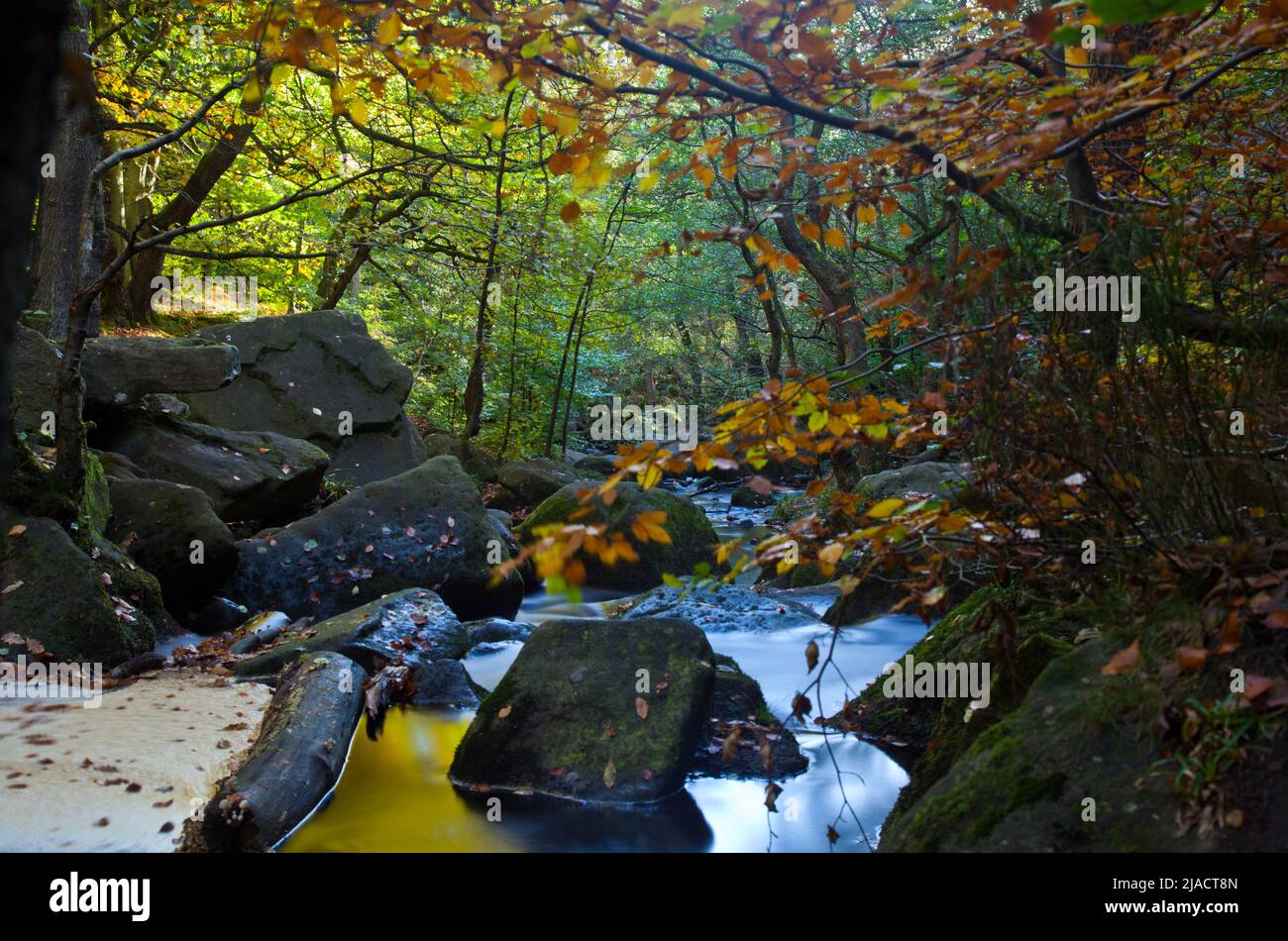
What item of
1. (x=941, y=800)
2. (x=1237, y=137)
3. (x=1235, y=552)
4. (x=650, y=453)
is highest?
(x=1237, y=137)

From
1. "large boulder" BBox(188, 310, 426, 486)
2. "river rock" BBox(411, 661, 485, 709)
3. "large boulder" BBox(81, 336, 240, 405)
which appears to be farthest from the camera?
"large boulder" BBox(188, 310, 426, 486)

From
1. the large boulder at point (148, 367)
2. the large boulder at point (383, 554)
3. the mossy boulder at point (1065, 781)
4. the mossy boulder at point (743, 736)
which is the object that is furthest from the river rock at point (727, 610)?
the large boulder at point (148, 367)

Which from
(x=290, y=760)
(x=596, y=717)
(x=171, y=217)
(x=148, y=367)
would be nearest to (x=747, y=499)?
(x=171, y=217)

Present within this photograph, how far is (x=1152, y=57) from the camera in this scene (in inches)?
99.3

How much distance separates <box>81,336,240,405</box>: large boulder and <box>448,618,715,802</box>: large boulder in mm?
5878

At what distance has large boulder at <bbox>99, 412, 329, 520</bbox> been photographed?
29.1ft

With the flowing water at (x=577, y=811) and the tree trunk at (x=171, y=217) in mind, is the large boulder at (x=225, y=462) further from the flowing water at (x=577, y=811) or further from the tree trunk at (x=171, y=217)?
the tree trunk at (x=171, y=217)

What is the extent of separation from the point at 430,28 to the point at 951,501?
89.8 inches

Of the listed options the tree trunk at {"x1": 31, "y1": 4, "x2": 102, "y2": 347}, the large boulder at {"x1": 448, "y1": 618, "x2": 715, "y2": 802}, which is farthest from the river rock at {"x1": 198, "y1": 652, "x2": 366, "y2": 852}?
the tree trunk at {"x1": 31, "y1": 4, "x2": 102, "y2": 347}

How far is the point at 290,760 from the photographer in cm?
470

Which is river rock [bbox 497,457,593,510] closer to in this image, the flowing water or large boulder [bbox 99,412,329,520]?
large boulder [bbox 99,412,329,520]
